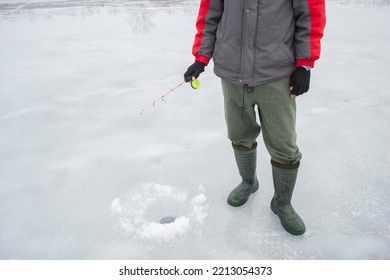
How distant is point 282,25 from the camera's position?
1530mm

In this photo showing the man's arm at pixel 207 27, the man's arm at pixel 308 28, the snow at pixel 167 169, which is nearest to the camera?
the man's arm at pixel 308 28

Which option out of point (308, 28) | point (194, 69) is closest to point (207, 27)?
point (194, 69)

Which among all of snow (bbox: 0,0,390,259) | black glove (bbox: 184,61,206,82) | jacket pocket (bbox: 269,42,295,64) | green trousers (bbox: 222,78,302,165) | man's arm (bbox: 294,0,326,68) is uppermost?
man's arm (bbox: 294,0,326,68)

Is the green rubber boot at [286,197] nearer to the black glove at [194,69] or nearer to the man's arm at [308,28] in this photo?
the man's arm at [308,28]

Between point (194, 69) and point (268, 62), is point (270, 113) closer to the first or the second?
point (268, 62)

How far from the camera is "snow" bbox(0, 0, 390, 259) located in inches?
72.4

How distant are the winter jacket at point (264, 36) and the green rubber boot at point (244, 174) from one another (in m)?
0.54

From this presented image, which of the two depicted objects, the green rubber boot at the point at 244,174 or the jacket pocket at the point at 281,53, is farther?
the green rubber boot at the point at 244,174

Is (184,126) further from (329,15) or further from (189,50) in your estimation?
(329,15)

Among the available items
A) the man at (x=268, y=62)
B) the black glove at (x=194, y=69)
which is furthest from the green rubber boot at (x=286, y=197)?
the black glove at (x=194, y=69)

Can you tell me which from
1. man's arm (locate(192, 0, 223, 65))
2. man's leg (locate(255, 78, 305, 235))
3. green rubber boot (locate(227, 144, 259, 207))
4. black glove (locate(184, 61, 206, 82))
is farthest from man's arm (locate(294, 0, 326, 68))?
green rubber boot (locate(227, 144, 259, 207))

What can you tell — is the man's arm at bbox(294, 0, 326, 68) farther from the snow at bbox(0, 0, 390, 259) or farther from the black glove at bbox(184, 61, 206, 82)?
the snow at bbox(0, 0, 390, 259)

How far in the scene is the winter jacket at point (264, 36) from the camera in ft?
4.92
